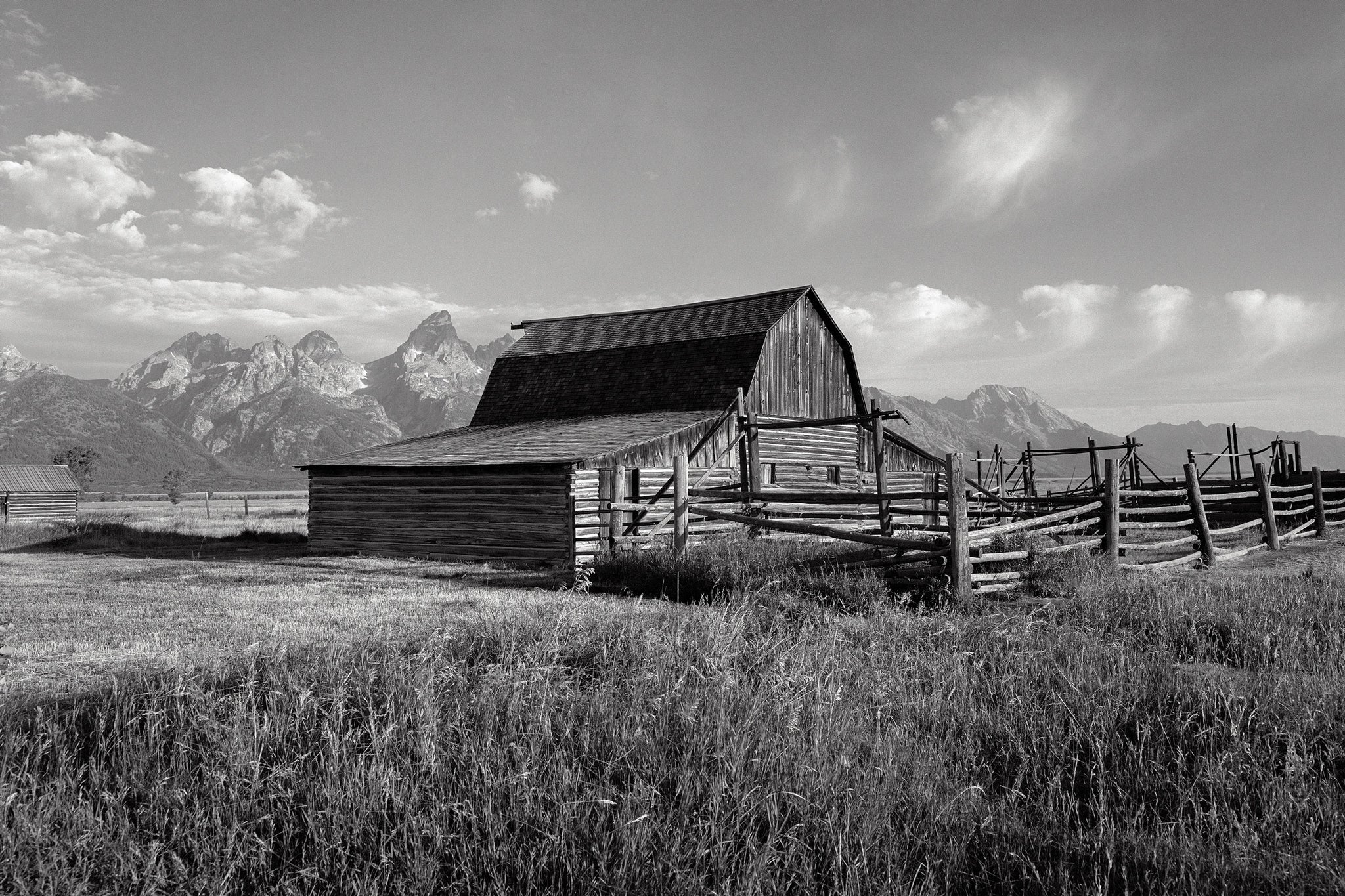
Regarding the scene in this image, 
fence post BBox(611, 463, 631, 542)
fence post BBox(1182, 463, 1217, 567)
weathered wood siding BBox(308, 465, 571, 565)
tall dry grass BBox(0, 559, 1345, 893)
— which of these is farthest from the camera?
weathered wood siding BBox(308, 465, 571, 565)

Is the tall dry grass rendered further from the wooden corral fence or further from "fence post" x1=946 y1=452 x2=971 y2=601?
the wooden corral fence

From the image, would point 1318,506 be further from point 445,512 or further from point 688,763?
point 688,763

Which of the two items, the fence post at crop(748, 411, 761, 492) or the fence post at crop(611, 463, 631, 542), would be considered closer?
the fence post at crop(611, 463, 631, 542)

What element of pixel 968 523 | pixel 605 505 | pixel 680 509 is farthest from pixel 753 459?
pixel 968 523

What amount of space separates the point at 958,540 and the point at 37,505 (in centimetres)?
5190

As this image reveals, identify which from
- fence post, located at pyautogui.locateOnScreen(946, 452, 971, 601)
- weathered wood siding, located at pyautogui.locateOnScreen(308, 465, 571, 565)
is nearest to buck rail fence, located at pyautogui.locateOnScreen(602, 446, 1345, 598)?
fence post, located at pyautogui.locateOnScreen(946, 452, 971, 601)

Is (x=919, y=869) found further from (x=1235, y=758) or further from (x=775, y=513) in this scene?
(x=775, y=513)

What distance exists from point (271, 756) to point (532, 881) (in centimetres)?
173

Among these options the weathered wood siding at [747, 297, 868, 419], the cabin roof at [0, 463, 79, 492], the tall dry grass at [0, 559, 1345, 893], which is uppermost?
the weathered wood siding at [747, 297, 868, 419]

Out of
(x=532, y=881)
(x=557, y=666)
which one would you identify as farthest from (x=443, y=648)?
(x=532, y=881)

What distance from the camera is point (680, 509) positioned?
14508 mm

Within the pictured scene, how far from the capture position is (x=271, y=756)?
4406 millimetres

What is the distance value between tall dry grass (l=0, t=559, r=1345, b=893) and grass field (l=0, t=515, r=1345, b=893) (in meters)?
0.02

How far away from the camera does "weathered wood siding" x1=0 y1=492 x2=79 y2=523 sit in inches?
1761
